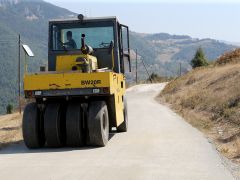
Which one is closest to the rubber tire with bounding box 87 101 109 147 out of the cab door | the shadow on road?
the shadow on road

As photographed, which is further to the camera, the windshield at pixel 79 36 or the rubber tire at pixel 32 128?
the windshield at pixel 79 36

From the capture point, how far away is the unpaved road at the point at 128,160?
9.89 metres

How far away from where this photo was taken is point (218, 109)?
2211 centimetres

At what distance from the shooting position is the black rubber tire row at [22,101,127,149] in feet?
44.7

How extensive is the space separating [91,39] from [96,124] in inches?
134

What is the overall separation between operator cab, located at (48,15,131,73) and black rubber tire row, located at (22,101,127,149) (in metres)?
2.08

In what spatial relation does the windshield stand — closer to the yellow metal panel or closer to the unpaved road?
the yellow metal panel

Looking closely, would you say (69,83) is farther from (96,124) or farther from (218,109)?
(218,109)

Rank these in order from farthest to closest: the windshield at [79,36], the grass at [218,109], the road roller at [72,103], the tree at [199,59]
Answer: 1. the tree at [199,59]
2. the windshield at [79,36]
3. the grass at [218,109]
4. the road roller at [72,103]

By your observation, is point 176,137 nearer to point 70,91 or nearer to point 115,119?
point 115,119

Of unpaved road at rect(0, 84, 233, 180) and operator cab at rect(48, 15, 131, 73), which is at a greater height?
A: operator cab at rect(48, 15, 131, 73)

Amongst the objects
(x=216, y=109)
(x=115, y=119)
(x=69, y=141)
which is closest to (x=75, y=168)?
(x=69, y=141)

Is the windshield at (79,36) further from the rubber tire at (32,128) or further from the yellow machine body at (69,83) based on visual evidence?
the rubber tire at (32,128)

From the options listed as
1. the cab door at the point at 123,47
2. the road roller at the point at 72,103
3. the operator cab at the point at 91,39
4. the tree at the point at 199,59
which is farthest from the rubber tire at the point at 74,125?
the tree at the point at 199,59
